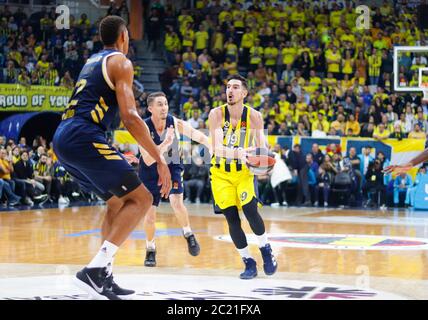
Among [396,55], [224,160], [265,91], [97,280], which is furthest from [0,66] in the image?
[97,280]

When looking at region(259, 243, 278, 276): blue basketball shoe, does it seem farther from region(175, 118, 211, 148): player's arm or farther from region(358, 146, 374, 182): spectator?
region(358, 146, 374, 182): spectator

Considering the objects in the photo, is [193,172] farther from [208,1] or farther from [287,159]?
[208,1]

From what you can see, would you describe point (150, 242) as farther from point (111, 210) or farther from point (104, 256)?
point (104, 256)

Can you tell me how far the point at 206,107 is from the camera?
23.8 m

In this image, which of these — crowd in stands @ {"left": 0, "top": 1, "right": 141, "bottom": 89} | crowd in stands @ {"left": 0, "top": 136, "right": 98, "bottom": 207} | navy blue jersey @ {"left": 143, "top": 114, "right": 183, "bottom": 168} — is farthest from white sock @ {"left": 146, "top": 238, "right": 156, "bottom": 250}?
crowd in stands @ {"left": 0, "top": 1, "right": 141, "bottom": 89}

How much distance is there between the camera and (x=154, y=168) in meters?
10.2

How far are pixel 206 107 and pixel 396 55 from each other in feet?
19.2

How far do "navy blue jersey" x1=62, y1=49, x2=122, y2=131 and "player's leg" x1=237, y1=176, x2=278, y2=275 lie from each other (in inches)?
99.7

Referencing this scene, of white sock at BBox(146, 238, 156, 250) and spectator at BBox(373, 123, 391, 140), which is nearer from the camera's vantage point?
white sock at BBox(146, 238, 156, 250)

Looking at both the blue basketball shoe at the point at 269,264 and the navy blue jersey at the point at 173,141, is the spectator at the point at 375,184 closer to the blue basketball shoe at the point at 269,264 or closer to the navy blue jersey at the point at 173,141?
the navy blue jersey at the point at 173,141

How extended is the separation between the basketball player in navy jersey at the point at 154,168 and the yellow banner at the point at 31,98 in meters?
13.6

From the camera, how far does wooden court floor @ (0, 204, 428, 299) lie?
30.8 ft

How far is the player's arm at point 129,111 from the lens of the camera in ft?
21.3

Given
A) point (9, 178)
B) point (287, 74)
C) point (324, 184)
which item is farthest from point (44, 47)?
point (324, 184)
